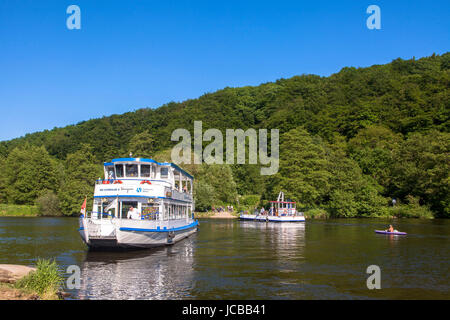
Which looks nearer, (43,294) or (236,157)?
(43,294)

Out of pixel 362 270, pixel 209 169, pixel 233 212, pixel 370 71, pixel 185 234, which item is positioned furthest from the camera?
pixel 370 71

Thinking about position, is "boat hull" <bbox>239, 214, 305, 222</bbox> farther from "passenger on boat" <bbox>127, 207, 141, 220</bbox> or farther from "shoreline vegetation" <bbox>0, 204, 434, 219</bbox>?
"passenger on boat" <bbox>127, 207, 141, 220</bbox>

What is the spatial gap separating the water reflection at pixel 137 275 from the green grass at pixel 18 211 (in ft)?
238

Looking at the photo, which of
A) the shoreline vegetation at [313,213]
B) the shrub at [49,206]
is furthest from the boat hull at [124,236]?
the shrub at [49,206]

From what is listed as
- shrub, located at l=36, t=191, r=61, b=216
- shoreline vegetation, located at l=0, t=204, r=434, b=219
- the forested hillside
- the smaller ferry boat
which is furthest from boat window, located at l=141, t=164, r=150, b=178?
shrub, located at l=36, t=191, r=61, b=216

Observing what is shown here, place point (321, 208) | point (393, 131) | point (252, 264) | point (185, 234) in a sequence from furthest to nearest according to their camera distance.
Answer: point (393, 131), point (321, 208), point (185, 234), point (252, 264)

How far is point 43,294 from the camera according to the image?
568 inches

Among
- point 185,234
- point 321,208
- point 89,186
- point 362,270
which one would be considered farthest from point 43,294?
point 89,186

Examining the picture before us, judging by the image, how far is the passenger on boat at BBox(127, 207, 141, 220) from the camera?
94.9ft

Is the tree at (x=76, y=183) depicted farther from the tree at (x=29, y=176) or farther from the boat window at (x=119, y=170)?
the boat window at (x=119, y=170)

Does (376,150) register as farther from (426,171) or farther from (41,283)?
(41,283)

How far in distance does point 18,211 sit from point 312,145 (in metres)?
70.4
